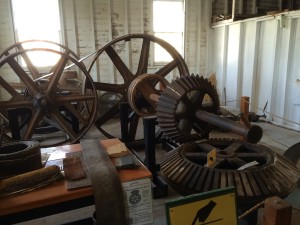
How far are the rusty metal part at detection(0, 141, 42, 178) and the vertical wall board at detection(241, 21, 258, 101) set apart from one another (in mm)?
4583

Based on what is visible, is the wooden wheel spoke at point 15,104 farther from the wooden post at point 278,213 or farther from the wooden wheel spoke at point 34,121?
the wooden post at point 278,213

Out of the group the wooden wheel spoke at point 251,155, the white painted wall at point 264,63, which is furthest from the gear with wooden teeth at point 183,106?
the white painted wall at point 264,63

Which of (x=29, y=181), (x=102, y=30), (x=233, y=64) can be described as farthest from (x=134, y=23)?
(x=29, y=181)

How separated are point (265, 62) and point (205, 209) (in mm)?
4487

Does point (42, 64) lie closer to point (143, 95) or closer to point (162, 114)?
point (143, 95)

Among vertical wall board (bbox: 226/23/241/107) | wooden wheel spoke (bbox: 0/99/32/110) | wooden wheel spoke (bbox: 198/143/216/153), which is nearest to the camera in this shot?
wooden wheel spoke (bbox: 198/143/216/153)

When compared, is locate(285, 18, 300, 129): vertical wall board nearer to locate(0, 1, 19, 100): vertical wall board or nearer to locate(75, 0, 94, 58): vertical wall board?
locate(75, 0, 94, 58): vertical wall board

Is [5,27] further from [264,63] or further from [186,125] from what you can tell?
[264,63]

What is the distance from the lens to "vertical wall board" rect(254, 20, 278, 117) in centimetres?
453

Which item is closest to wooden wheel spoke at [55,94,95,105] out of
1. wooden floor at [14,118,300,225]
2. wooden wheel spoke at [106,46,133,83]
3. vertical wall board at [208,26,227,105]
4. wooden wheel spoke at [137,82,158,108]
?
wooden wheel spoke at [106,46,133,83]

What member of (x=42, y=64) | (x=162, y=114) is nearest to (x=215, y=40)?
(x=42, y=64)

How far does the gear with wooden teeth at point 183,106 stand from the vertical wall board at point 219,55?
13.6 feet

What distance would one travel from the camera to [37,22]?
484 cm

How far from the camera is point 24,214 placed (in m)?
1.04
